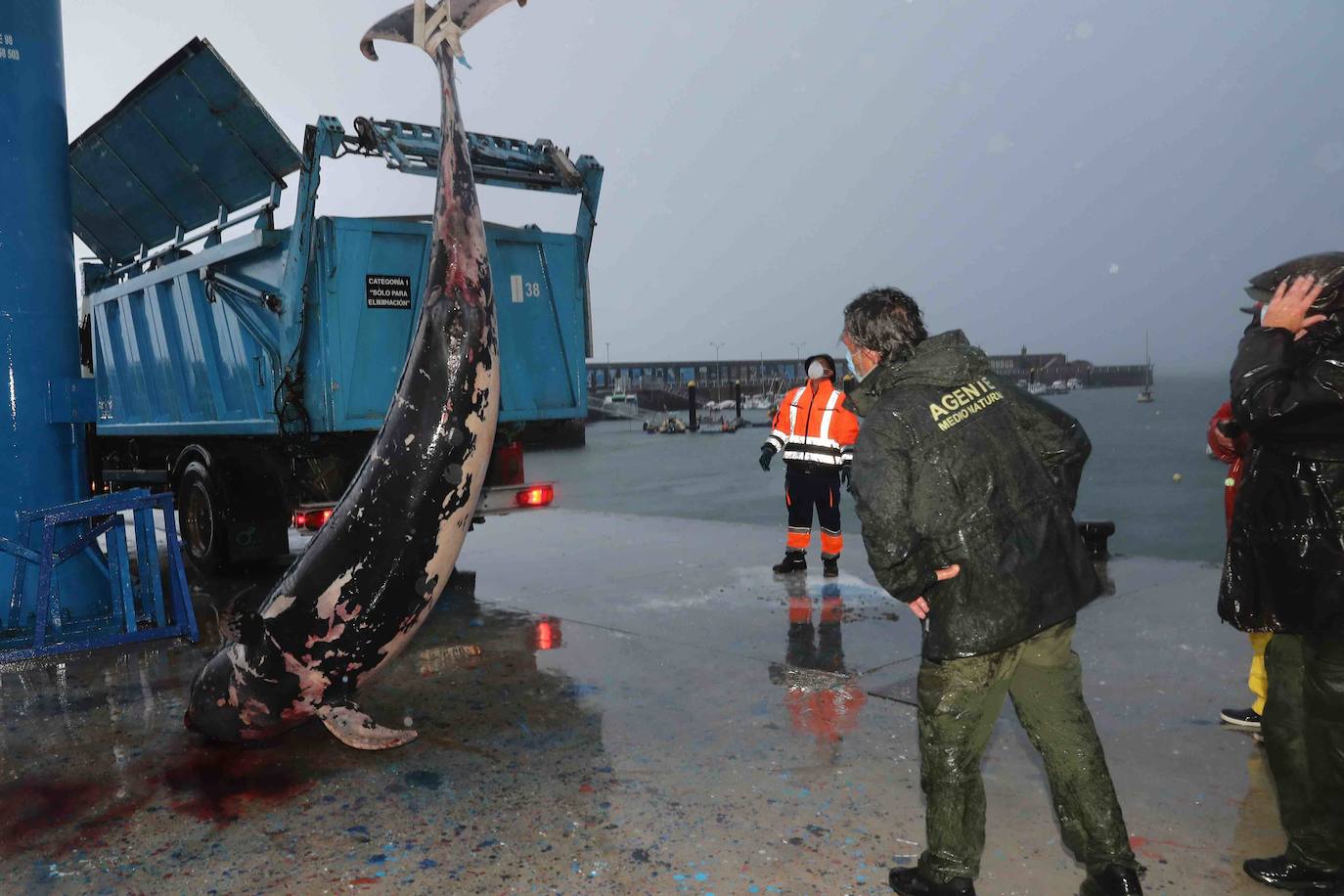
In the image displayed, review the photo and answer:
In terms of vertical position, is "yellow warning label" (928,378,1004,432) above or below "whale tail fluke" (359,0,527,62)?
below

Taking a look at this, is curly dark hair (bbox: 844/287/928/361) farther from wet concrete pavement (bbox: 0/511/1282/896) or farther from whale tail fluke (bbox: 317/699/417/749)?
whale tail fluke (bbox: 317/699/417/749)

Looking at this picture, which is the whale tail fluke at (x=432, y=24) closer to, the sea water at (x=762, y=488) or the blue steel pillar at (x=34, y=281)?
the blue steel pillar at (x=34, y=281)

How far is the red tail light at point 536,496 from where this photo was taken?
705cm

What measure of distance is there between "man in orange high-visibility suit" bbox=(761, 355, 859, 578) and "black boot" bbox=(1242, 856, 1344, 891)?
14.4 ft

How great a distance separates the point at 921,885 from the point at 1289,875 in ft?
3.31

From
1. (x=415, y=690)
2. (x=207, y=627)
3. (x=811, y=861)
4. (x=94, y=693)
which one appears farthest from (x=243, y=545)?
(x=811, y=861)

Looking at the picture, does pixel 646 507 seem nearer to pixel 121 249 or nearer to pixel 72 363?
pixel 121 249

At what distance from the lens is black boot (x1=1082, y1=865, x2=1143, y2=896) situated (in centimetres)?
245

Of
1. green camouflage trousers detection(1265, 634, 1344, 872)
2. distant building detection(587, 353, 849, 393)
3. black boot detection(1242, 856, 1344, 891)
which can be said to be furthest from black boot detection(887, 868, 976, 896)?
distant building detection(587, 353, 849, 393)

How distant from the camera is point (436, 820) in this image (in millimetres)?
3199

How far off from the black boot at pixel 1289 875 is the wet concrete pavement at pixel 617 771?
0.09 meters

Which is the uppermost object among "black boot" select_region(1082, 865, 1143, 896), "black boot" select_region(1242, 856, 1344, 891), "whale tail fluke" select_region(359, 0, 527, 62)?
"whale tail fluke" select_region(359, 0, 527, 62)

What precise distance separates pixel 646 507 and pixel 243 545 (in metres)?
6.24

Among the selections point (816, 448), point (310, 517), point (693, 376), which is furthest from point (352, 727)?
point (693, 376)
